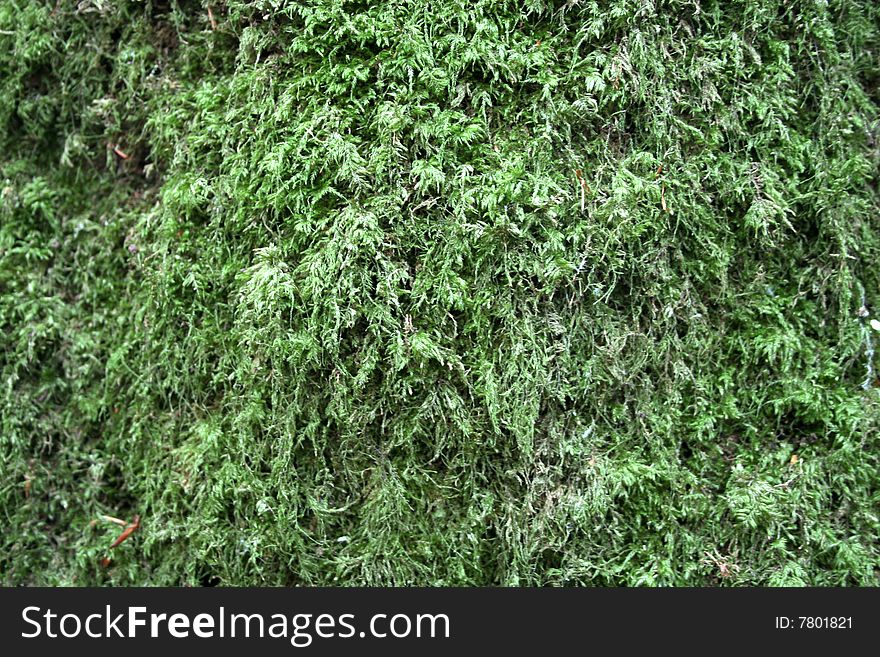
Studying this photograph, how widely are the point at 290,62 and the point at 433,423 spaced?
3.59ft

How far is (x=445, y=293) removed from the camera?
169 cm

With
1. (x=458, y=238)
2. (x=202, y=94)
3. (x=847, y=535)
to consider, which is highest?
(x=202, y=94)

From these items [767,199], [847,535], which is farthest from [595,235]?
[847,535]

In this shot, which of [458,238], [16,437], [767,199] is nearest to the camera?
[458,238]

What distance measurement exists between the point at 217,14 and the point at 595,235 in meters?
1.31

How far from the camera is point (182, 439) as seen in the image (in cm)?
196

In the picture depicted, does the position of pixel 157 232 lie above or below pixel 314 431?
above

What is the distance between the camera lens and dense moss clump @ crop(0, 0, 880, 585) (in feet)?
5.58

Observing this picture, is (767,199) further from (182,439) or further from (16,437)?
(16,437)

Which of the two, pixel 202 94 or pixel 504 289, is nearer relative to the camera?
pixel 504 289

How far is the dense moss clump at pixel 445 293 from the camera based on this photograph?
1700 millimetres

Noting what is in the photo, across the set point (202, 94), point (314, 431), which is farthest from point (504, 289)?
point (202, 94)

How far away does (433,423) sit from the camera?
1.75m

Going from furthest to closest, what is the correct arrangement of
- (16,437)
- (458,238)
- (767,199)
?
(16,437) → (767,199) → (458,238)
